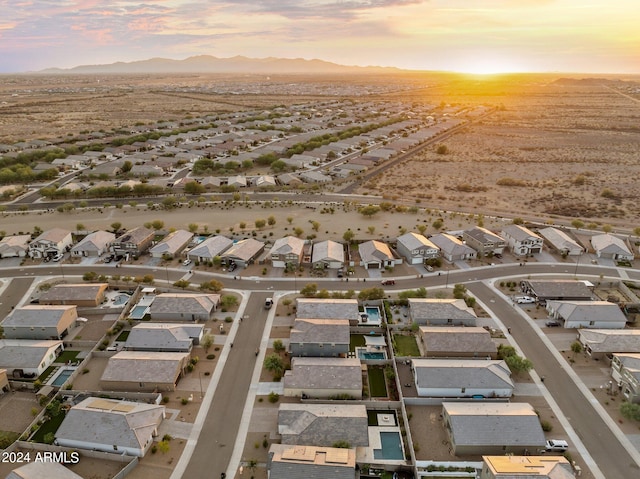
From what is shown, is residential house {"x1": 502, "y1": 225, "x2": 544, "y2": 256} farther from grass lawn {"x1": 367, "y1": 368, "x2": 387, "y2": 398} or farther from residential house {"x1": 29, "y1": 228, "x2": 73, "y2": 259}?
residential house {"x1": 29, "y1": 228, "x2": 73, "y2": 259}

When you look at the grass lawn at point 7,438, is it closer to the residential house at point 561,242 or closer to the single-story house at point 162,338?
the single-story house at point 162,338

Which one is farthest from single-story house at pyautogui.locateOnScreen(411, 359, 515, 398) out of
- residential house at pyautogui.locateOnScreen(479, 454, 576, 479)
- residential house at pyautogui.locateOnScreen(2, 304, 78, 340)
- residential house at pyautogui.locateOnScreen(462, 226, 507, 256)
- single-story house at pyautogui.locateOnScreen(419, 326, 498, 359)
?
residential house at pyautogui.locateOnScreen(2, 304, 78, 340)

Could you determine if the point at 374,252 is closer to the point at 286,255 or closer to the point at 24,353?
the point at 286,255

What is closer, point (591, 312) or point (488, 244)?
point (591, 312)

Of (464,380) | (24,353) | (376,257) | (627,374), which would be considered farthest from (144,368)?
(627,374)

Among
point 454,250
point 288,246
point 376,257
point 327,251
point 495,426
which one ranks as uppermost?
point 288,246

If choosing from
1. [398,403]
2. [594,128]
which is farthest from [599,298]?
[594,128]

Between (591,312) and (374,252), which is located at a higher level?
(374,252)
